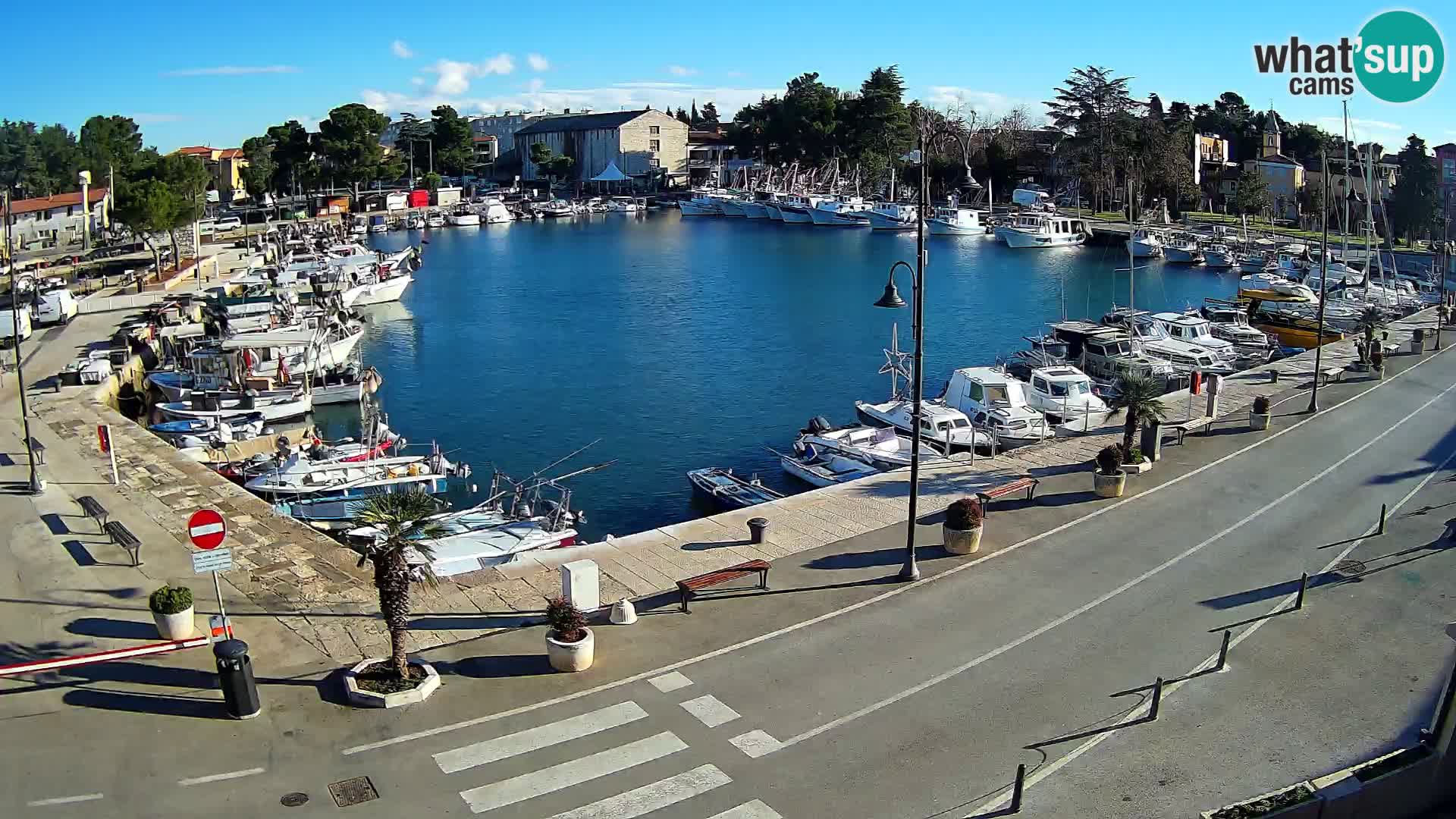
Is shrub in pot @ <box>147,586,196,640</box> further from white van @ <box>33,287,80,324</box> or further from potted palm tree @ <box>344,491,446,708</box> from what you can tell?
white van @ <box>33,287,80,324</box>

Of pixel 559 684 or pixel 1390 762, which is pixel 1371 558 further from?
pixel 559 684

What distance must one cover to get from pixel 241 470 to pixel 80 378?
1191 centimetres

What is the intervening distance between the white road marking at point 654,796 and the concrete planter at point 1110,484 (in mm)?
13873

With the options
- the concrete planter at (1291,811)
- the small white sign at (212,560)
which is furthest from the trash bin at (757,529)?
the concrete planter at (1291,811)

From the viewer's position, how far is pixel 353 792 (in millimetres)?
12766

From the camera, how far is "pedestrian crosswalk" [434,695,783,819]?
12.4m

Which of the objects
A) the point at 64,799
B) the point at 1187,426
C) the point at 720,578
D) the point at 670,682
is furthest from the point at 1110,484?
the point at 64,799

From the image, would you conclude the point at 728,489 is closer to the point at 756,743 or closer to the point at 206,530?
the point at 206,530

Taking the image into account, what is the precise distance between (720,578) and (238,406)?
28777 mm

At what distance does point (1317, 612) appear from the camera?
58.6 feet

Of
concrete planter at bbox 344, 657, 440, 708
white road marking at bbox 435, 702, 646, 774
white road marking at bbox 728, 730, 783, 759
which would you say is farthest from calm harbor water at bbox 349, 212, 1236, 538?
white road marking at bbox 728, 730, 783, 759

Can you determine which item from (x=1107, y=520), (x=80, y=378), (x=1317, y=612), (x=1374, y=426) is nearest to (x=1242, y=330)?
(x=1374, y=426)

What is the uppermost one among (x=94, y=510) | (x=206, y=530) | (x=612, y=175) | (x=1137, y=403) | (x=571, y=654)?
(x=612, y=175)

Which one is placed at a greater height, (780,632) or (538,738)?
(780,632)
